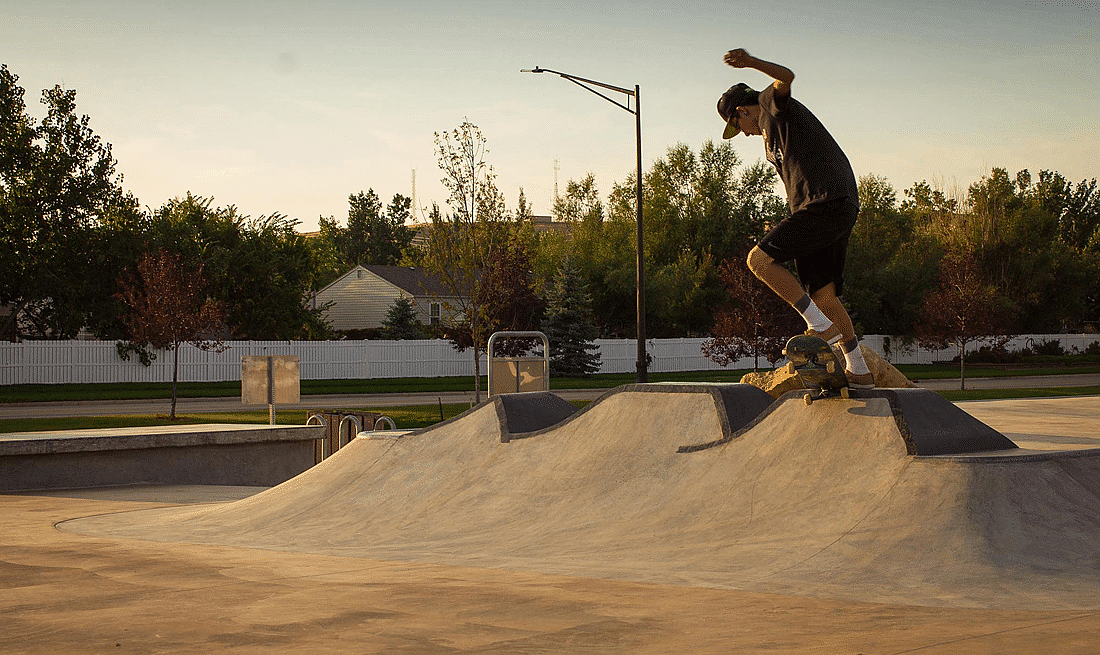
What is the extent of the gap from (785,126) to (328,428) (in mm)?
10253

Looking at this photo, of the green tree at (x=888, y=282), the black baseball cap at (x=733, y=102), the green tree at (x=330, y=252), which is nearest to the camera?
the black baseball cap at (x=733, y=102)

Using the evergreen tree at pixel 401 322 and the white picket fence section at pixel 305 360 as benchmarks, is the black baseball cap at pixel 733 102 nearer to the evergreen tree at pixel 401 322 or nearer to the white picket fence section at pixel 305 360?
the white picket fence section at pixel 305 360

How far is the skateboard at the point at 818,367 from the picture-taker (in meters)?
7.82

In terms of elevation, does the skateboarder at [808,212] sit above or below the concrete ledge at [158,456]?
above

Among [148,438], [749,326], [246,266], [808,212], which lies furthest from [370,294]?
[808,212]

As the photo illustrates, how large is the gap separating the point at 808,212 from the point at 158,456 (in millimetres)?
10162

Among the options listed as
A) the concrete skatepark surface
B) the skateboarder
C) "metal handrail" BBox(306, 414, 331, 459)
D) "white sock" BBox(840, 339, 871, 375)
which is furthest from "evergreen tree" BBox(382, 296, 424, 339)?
"white sock" BBox(840, 339, 871, 375)

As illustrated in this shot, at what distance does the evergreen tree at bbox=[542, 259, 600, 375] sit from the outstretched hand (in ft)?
124

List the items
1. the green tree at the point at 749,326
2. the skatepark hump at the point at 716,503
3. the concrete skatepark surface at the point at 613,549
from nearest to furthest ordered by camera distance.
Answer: the concrete skatepark surface at the point at 613,549 → the skatepark hump at the point at 716,503 → the green tree at the point at 749,326

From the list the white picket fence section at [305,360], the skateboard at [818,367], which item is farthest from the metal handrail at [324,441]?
the white picket fence section at [305,360]

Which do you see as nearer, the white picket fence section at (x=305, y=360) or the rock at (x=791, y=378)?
the rock at (x=791, y=378)

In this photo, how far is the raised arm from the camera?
24.8 feet

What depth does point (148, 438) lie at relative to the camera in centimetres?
1445

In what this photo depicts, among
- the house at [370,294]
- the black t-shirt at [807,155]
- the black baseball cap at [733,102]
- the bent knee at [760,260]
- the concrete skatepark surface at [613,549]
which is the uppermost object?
the house at [370,294]
